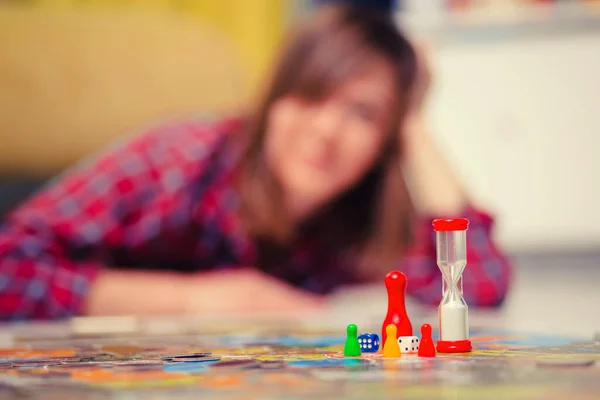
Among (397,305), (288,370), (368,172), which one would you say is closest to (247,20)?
(368,172)

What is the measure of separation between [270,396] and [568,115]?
2477 mm

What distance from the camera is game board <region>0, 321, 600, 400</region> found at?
15.8 inches

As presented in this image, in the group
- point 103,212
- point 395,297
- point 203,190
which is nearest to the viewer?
point 395,297

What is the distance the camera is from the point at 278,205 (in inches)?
57.2

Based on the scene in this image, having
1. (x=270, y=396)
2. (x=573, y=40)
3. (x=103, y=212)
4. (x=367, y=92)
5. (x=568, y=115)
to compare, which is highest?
(x=573, y=40)

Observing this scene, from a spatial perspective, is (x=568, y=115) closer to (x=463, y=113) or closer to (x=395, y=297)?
(x=463, y=113)

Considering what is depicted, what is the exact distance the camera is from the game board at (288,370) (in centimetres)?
40

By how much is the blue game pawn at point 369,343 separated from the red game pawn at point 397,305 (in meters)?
0.02

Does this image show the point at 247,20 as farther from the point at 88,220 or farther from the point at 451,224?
the point at 451,224

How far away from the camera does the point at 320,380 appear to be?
17.3 inches

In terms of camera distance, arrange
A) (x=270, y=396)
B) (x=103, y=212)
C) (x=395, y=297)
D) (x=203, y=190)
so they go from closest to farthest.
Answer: (x=270, y=396) → (x=395, y=297) → (x=103, y=212) → (x=203, y=190)

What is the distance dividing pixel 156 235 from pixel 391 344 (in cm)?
90

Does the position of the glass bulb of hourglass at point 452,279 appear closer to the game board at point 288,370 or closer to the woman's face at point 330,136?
the game board at point 288,370

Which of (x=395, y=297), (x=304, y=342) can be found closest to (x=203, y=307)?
(x=304, y=342)
